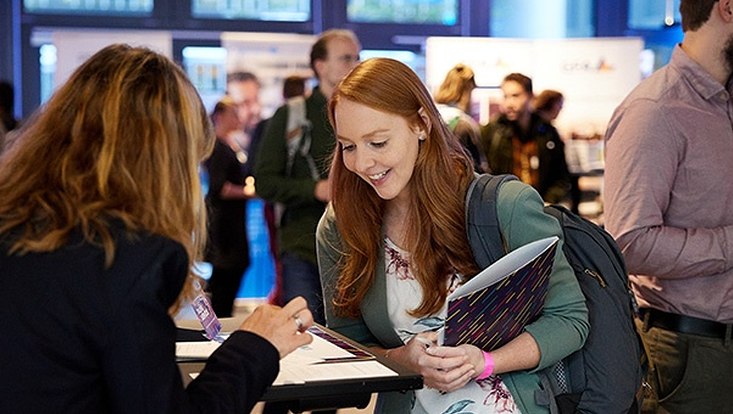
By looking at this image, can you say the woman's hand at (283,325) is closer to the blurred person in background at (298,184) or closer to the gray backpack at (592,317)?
the gray backpack at (592,317)

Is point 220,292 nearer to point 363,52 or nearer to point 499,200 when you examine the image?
point 363,52

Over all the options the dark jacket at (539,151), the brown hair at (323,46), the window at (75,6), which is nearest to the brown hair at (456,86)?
the dark jacket at (539,151)

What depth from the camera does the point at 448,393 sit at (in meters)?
2.14

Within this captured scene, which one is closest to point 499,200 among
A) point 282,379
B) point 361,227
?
point 361,227

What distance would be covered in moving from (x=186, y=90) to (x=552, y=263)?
820mm

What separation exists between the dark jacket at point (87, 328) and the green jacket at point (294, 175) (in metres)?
2.66

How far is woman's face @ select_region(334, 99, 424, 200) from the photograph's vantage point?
7.09 ft

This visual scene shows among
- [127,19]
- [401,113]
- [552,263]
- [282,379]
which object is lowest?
[282,379]

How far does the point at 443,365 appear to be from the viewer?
201cm

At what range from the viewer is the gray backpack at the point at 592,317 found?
2.13m

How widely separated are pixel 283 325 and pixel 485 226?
0.57 metres

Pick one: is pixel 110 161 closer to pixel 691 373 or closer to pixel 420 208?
pixel 420 208

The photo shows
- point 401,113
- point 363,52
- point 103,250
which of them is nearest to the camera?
point 103,250

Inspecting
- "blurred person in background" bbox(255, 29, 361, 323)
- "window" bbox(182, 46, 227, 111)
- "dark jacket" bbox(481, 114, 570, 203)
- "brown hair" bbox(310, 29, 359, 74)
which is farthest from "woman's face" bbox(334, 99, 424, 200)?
"window" bbox(182, 46, 227, 111)
